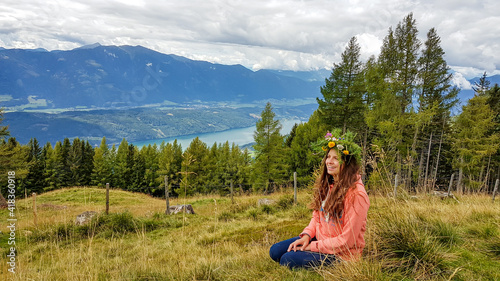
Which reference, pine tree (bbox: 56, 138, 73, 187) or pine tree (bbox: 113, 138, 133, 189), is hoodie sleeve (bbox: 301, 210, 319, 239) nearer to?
pine tree (bbox: 113, 138, 133, 189)

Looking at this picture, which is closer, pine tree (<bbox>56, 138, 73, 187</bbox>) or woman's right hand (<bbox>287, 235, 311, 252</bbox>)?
woman's right hand (<bbox>287, 235, 311, 252</bbox>)

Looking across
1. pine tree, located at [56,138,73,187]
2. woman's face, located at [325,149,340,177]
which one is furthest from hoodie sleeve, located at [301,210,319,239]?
pine tree, located at [56,138,73,187]

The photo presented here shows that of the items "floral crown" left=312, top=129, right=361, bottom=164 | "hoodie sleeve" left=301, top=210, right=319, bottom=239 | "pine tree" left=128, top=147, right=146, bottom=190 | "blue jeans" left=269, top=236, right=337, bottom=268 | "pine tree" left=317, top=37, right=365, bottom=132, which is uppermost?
"pine tree" left=317, top=37, right=365, bottom=132

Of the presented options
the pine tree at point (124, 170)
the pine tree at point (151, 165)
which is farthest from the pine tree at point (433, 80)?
the pine tree at point (124, 170)

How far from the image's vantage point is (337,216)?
8.64ft

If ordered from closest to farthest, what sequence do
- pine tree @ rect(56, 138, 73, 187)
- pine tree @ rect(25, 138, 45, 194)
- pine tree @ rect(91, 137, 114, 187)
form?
1. pine tree @ rect(25, 138, 45, 194)
2. pine tree @ rect(56, 138, 73, 187)
3. pine tree @ rect(91, 137, 114, 187)

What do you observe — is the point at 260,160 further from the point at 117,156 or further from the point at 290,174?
the point at 117,156

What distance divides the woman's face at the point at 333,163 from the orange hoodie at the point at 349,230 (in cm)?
25

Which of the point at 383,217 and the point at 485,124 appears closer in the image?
the point at 383,217

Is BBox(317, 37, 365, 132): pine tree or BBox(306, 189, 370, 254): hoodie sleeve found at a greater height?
BBox(317, 37, 365, 132): pine tree

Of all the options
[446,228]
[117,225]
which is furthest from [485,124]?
[117,225]

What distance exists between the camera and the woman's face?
2684 millimetres

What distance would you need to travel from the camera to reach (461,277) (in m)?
2.35

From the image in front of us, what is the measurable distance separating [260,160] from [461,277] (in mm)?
26367
